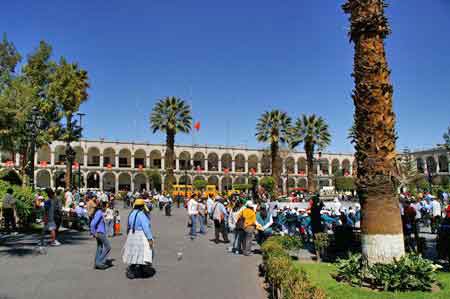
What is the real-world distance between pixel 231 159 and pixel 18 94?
53.7 metres

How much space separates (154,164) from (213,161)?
10208 millimetres

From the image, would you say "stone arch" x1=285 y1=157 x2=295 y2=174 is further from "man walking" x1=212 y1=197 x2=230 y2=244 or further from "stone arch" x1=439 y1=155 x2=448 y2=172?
"man walking" x1=212 y1=197 x2=230 y2=244

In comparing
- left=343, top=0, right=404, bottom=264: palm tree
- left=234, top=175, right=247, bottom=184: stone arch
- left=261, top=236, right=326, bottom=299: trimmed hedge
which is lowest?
left=261, top=236, right=326, bottom=299: trimmed hedge

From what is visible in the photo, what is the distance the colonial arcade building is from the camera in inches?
2341

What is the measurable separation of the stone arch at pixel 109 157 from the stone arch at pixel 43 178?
813 cm

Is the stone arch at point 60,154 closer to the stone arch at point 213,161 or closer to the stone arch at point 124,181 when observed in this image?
the stone arch at point 124,181

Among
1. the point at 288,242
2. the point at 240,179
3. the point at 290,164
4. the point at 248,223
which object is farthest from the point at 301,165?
the point at 288,242

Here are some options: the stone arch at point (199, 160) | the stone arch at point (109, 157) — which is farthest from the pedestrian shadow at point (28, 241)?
the stone arch at point (199, 160)

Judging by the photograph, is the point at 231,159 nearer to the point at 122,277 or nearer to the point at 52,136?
the point at 52,136

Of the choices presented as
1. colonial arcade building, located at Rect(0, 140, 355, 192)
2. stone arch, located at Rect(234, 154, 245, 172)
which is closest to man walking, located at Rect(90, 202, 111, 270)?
colonial arcade building, located at Rect(0, 140, 355, 192)

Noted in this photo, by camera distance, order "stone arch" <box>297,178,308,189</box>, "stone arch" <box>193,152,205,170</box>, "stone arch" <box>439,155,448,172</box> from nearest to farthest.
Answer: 1. "stone arch" <box>193,152,205,170</box>
2. "stone arch" <box>439,155,448,172</box>
3. "stone arch" <box>297,178,308,189</box>

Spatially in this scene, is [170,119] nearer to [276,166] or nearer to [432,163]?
[276,166]

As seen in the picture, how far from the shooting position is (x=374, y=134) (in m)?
7.69

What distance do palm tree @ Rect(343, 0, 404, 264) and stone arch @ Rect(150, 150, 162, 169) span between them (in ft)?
195
